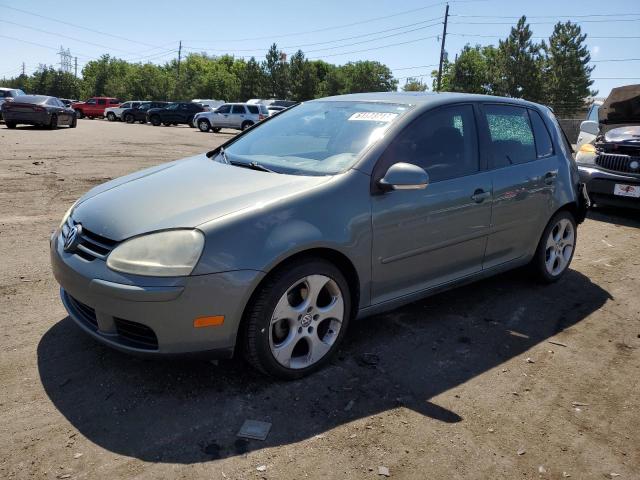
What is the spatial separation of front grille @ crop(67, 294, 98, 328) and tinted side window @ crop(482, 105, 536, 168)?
2.93 meters

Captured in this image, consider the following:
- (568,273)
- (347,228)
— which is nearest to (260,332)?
(347,228)

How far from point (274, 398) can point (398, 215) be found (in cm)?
132

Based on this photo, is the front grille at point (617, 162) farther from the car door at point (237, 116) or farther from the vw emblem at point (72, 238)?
the car door at point (237, 116)

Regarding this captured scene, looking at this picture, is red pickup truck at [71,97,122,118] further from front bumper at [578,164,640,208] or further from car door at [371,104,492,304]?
car door at [371,104,492,304]

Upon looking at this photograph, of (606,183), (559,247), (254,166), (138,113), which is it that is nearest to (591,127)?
(606,183)

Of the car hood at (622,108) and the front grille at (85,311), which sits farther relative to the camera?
the car hood at (622,108)

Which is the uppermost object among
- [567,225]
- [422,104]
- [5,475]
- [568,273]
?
[422,104]

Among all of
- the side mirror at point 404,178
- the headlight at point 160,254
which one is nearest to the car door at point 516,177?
the side mirror at point 404,178

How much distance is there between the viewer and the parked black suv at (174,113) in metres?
35.8

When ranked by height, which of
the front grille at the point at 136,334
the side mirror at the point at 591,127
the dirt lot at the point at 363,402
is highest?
the side mirror at the point at 591,127

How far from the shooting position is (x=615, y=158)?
7863 mm

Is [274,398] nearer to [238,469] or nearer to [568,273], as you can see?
[238,469]

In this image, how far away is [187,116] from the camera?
1420 inches

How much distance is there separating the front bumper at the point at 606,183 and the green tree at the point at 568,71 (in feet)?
188
